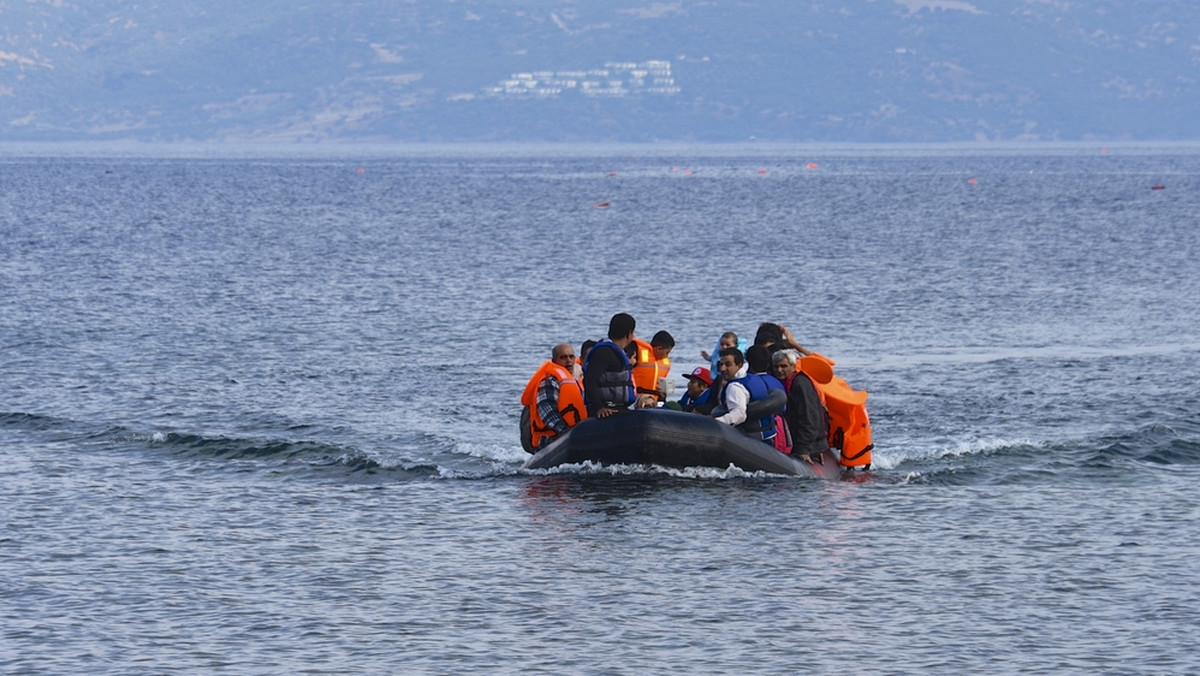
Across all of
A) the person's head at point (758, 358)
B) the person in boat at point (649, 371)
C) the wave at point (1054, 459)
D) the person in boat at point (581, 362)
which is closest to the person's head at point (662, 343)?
the person in boat at point (649, 371)

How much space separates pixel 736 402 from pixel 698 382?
1.05 m

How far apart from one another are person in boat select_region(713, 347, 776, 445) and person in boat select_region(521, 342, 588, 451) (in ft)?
5.76

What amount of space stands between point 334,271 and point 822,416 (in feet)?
111

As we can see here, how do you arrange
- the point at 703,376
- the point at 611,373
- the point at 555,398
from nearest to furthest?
the point at 611,373, the point at 555,398, the point at 703,376

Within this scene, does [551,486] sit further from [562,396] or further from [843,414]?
[843,414]

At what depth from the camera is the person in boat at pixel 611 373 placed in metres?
19.6

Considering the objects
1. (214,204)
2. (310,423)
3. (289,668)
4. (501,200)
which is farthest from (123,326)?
(501,200)

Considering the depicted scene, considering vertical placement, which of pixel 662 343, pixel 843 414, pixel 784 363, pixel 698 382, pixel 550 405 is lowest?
pixel 843 414

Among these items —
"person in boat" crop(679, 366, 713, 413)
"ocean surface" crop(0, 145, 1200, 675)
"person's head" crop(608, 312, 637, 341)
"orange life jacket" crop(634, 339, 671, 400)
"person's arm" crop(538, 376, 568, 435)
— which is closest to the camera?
"ocean surface" crop(0, 145, 1200, 675)

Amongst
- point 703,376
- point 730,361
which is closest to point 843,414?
point 703,376

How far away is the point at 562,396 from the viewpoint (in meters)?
20.6

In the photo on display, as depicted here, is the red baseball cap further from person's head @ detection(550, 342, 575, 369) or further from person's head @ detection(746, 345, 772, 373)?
person's head @ detection(550, 342, 575, 369)

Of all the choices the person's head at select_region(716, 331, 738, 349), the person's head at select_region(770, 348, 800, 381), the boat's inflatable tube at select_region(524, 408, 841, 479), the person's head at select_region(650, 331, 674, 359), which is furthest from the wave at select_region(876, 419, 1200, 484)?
the person's head at select_region(650, 331, 674, 359)

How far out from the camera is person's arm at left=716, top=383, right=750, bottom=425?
65.6 ft
